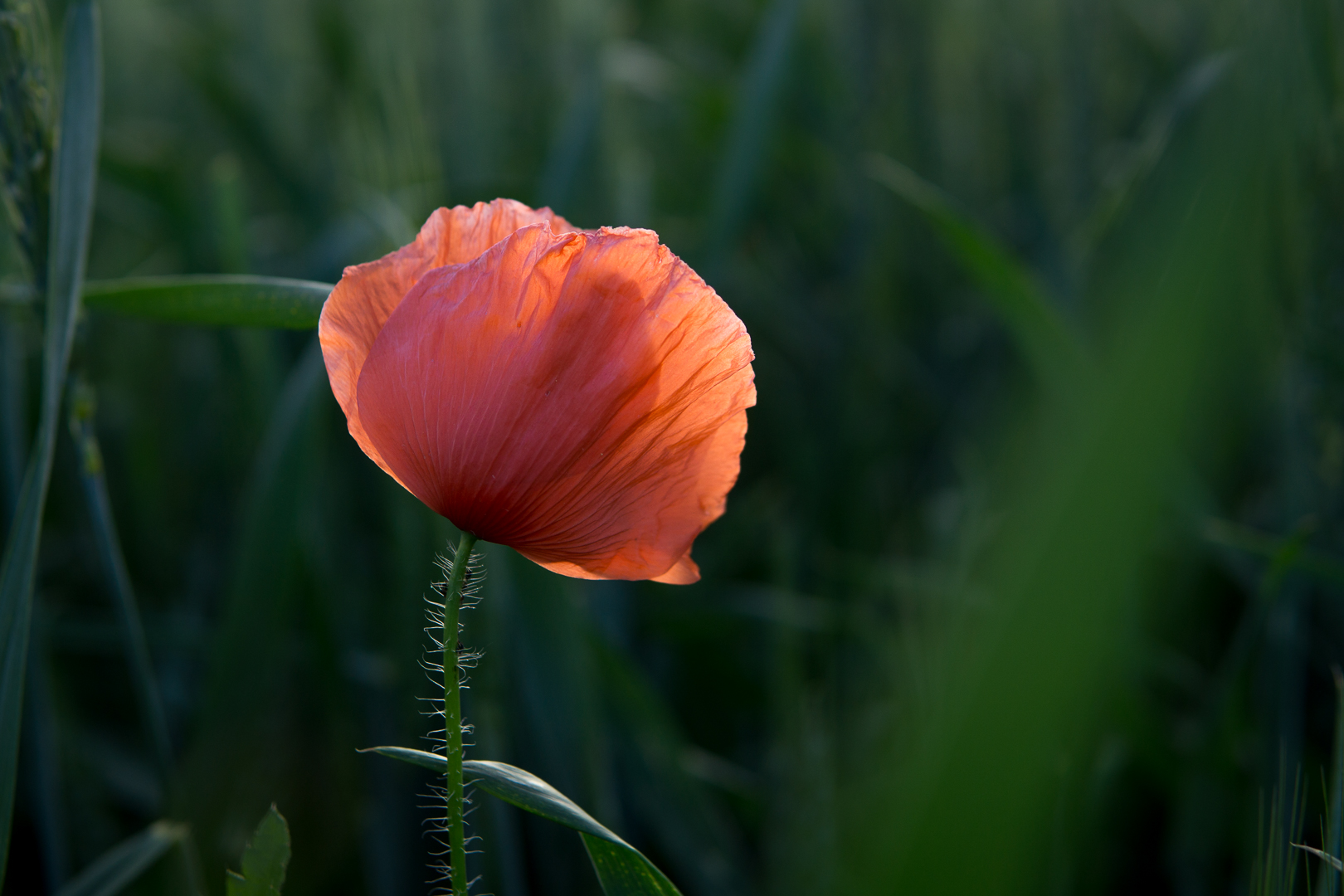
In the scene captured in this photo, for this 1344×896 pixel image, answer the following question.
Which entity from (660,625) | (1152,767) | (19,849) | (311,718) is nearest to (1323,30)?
(1152,767)

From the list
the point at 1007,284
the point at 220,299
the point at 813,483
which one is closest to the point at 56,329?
the point at 220,299

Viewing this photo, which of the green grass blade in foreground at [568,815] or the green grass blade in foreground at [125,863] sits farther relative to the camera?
the green grass blade in foreground at [125,863]

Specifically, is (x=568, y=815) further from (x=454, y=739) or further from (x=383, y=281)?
(x=383, y=281)

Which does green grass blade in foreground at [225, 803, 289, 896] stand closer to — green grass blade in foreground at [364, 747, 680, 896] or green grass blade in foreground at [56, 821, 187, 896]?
green grass blade in foreground at [364, 747, 680, 896]

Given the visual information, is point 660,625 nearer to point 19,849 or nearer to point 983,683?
point 19,849

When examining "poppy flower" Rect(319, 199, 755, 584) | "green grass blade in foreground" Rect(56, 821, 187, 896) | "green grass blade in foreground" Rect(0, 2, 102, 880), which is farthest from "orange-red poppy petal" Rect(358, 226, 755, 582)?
"green grass blade in foreground" Rect(56, 821, 187, 896)

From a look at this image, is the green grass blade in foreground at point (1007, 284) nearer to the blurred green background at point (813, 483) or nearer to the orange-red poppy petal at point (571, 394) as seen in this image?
the blurred green background at point (813, 483)

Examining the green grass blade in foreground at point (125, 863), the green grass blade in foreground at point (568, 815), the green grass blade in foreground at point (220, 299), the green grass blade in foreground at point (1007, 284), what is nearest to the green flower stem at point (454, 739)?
the green grass blade in foreground at point (568, 815)
